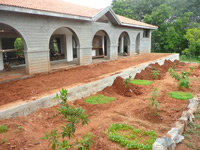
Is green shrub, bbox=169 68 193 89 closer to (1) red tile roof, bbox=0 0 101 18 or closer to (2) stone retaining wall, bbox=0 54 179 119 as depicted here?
(2) stone retaining wall, bbox=0 54 179 119

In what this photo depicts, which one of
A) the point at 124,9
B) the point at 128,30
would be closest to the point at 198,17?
the point at 124,9

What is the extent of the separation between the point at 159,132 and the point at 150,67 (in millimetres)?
7993

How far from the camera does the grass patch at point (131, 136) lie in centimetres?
314

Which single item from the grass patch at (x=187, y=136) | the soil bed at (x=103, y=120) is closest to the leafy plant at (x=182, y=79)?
the soil bed at (x=103, y=120)

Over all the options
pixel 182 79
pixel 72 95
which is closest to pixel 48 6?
pixel 72 95

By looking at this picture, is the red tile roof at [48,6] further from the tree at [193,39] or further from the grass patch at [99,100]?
the tree at [193,39]

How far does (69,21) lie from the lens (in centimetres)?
1050

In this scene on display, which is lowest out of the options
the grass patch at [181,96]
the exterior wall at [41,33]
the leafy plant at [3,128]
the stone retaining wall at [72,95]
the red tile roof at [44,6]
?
the grass patch at [181,96]

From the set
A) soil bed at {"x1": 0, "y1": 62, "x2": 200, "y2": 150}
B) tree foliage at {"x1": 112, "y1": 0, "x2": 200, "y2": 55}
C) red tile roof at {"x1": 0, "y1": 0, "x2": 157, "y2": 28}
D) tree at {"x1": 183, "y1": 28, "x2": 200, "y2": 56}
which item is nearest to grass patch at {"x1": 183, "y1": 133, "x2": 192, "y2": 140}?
soil bed at {"x1": 0, "y1": 62, "x2": 200, "y2": 150}

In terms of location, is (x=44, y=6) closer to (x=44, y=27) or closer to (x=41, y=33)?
(x=44, y=27)

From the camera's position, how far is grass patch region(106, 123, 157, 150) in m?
3.14

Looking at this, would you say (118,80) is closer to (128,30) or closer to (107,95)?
(107,95)

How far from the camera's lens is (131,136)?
3.50 metres

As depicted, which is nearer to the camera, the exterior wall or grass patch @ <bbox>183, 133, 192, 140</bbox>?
grass patch @ <bbox>183, 133, 192, 140</bbox>
